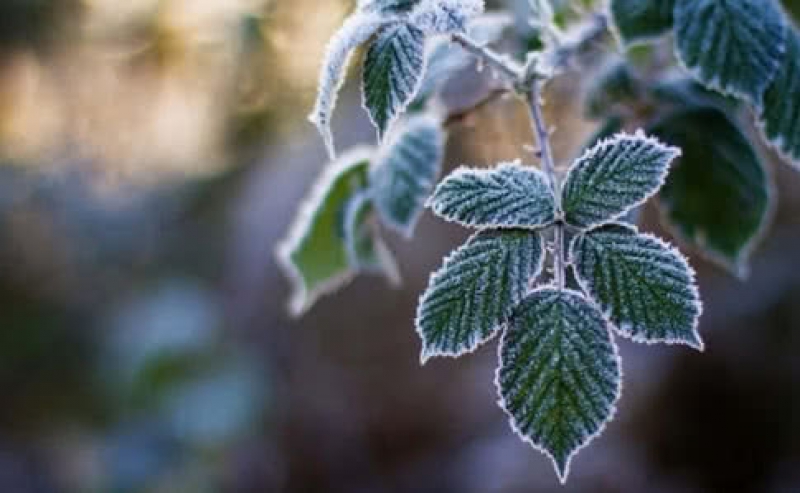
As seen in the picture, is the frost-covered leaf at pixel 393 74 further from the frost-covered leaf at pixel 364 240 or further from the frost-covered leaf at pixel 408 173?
the frost-covered leaf at pixel 364 240

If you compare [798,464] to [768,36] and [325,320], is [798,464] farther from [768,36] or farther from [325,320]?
[768,36]

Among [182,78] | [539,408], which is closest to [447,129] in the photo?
[539,408]

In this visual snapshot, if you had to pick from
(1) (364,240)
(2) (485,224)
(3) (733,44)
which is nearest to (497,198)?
(2) (485,224)

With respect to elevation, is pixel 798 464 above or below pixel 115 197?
below

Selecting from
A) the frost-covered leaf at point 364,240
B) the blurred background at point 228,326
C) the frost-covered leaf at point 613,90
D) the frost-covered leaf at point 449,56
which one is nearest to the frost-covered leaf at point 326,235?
the frost-covered leaf at point 364,240

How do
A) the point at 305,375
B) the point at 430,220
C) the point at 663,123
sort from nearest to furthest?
the point at 663,123 → the point at 430,220 → the point at 305,375

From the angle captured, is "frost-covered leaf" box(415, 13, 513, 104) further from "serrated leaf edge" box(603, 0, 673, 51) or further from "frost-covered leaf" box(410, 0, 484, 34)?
"frost-covered leaf" box(410, 0, 484, 34)

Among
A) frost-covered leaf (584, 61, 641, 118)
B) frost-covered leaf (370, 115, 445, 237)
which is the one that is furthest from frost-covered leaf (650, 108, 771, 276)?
frost-covered leaf (370, 115, 445, 237)
